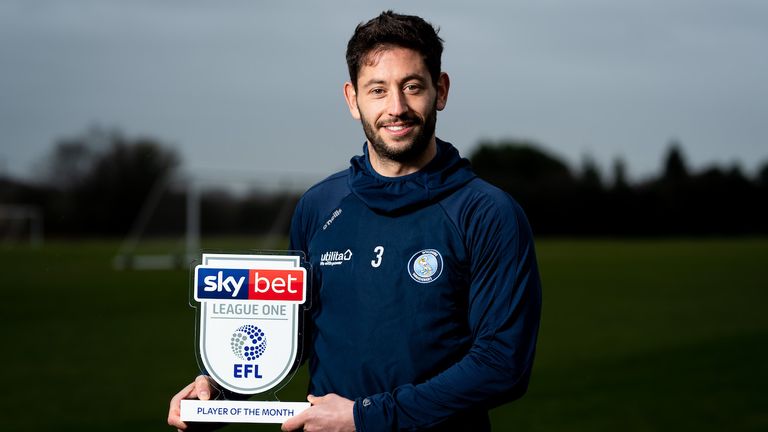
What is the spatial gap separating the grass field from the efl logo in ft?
15.7

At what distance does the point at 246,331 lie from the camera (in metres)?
2.13

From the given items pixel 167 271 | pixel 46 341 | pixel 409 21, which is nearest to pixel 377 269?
pixel 409 21

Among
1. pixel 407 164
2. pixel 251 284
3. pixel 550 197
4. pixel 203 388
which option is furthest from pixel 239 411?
pixel 550 197

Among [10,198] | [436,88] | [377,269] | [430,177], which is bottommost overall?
[10,198]

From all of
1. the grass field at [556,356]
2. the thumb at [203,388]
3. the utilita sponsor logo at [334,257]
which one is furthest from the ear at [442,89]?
the grass field at [556,356]

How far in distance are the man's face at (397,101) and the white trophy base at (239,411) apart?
66 cm

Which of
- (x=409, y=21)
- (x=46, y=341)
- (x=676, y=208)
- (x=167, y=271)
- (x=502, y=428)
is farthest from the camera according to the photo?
(x=676, y=208)

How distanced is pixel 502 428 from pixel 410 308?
4.71m

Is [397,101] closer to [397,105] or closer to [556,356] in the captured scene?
[397,105]

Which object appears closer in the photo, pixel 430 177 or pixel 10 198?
pixel 430 177

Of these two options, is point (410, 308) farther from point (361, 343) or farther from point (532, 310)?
point (532, 310)

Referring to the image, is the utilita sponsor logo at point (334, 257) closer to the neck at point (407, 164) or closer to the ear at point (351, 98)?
the neck at point (407, 164)

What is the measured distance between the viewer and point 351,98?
2350 millimetres

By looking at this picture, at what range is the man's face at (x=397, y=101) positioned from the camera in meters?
2.14
